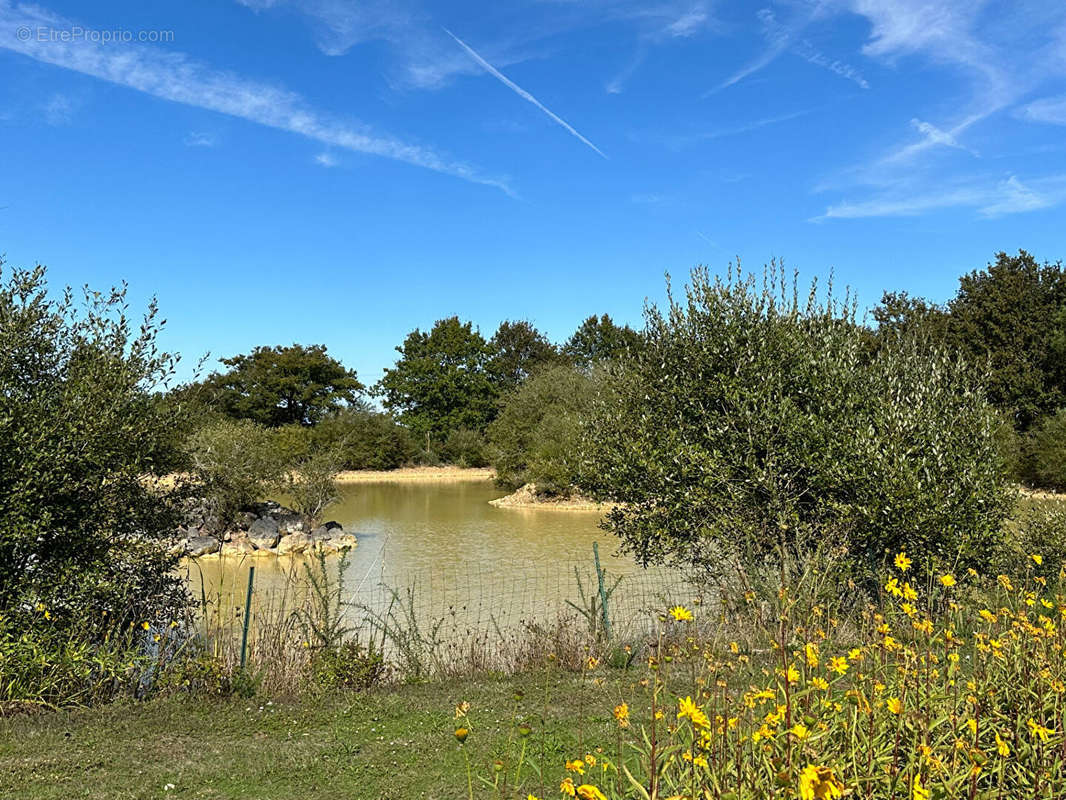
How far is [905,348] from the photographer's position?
1152 centimetres

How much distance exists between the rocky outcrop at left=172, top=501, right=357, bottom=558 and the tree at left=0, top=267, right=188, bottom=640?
13.0 meters

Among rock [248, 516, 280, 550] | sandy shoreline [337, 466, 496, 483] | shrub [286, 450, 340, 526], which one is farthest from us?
sandy shoreline [337, 466, 496, 483]

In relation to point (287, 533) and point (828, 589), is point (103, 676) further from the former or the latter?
point (287, 533)

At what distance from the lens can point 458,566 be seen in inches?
703

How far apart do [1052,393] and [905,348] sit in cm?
2956

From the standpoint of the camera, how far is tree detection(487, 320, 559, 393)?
72562 mm

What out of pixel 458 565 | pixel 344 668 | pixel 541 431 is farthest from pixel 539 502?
pixel 344 668

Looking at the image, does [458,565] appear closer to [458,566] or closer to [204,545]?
[458,566]

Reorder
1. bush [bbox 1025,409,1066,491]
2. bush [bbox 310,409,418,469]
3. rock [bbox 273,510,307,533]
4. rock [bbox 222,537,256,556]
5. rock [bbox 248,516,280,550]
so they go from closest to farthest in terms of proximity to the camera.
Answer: rock [bbox 222,537,256,556]
rock [bbox 248,516,280,550]
rock [bbox 273,510,307,533]
bush [bbox 1025,409,1066,491]
bush [bbox 310,409,418,469]

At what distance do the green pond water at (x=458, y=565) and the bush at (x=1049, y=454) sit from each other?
18.0 meters

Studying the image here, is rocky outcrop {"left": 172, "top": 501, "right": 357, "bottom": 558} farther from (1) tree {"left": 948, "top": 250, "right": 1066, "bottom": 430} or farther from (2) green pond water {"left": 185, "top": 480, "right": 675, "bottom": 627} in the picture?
(1) tree {"left": 948, "top": 250, "right": 1066, "bottom": 430}

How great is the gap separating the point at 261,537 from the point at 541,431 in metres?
17.7


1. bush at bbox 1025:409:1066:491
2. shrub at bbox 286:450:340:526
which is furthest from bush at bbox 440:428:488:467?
bush at bbox 1025:409:1066:491

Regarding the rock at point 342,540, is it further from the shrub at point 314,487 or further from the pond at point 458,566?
the shrub at point 314,487
